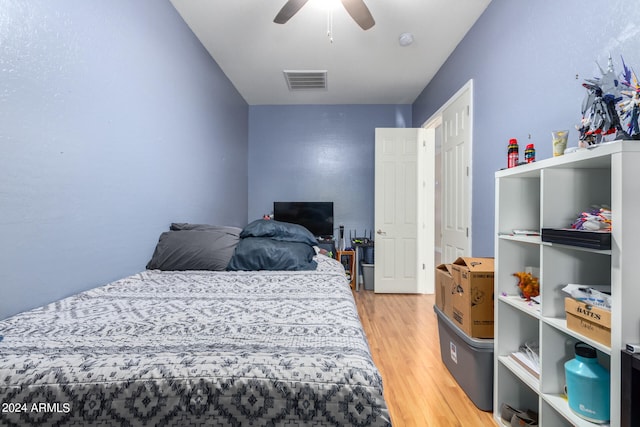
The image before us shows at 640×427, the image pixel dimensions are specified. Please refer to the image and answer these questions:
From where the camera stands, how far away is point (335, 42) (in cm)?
307

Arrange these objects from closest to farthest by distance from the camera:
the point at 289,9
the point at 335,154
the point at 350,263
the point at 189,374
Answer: the point at 189,374 → the point at 289,9 → the point at 350,263 → the point at 335,154

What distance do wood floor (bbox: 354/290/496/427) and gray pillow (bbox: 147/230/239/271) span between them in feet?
4.43

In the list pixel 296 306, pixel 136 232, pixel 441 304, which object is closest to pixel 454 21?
pixel 441 304

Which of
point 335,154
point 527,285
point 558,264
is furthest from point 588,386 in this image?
point 335,154

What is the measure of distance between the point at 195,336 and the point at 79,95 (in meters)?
1.43

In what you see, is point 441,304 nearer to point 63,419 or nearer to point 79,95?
point 63,419

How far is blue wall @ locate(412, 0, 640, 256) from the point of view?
146 cm

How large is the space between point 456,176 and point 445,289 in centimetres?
144

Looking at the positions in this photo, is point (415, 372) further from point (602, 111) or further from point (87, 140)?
point (87, 140)

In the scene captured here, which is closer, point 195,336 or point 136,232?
point 195,336

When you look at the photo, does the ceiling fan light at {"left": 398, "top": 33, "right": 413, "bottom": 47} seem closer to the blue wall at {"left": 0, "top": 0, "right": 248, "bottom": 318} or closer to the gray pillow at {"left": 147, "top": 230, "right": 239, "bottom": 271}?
the blue wall at {"left": 0, "top": 0, "right": 248, "bottom": 318}

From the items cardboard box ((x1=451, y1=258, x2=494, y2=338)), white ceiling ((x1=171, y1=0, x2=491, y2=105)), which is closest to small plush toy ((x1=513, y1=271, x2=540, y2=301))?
cardboard box ((x1=451, y1=258, x2=494, y2=338))

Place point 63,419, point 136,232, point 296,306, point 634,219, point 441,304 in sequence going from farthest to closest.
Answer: point 441,304 → point 136,232 → point 296,306 → point 634,219 → point 63,419

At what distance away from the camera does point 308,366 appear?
0.80 metres
